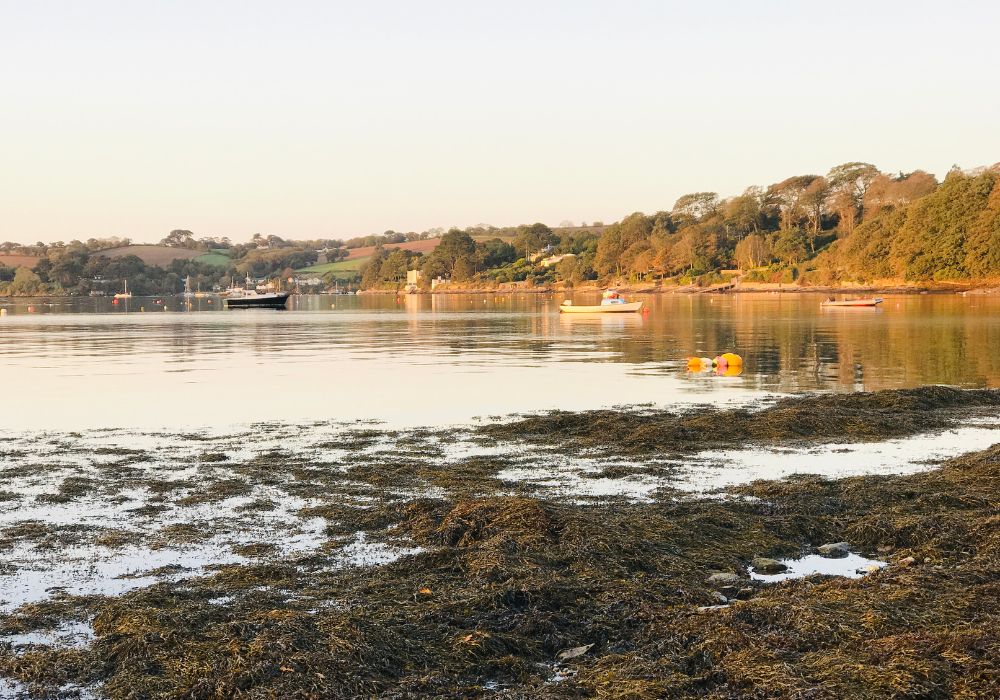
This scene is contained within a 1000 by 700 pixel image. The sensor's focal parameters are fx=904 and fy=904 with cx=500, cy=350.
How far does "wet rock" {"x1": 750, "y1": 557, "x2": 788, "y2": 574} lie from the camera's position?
29.3 feet

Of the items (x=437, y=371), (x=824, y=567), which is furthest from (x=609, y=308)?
(x=824, y=567)

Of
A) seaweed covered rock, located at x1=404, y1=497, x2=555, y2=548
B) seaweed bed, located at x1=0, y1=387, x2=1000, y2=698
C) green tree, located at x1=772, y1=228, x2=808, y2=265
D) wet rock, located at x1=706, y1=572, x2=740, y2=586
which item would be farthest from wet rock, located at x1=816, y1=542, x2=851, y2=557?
green tree, located at x1=772, y1=228, x2=808, y2=265

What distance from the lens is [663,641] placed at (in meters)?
7.00

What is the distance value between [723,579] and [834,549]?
1.78 meters

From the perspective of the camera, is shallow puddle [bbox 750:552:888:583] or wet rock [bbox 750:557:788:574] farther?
wet rock [bbox 750:557:788:574]

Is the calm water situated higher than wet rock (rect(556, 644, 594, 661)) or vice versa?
the calm water

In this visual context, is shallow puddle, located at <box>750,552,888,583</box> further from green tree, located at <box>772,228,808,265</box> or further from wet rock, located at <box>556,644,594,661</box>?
green tree, located at <box>772,228,808,265</box>

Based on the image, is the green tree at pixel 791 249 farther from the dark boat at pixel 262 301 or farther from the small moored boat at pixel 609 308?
the small moored boat at pixel 609 308

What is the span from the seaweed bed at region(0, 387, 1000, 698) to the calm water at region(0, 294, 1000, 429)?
933cm

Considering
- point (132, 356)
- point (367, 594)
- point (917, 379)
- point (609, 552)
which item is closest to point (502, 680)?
point (367, 594)

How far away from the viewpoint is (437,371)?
3212 centimetres

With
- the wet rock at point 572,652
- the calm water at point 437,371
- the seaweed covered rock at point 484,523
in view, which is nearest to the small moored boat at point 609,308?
the calm water at point 437,371

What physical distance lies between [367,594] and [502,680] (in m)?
2.13

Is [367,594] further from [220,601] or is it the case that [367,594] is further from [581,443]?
[581,443]
